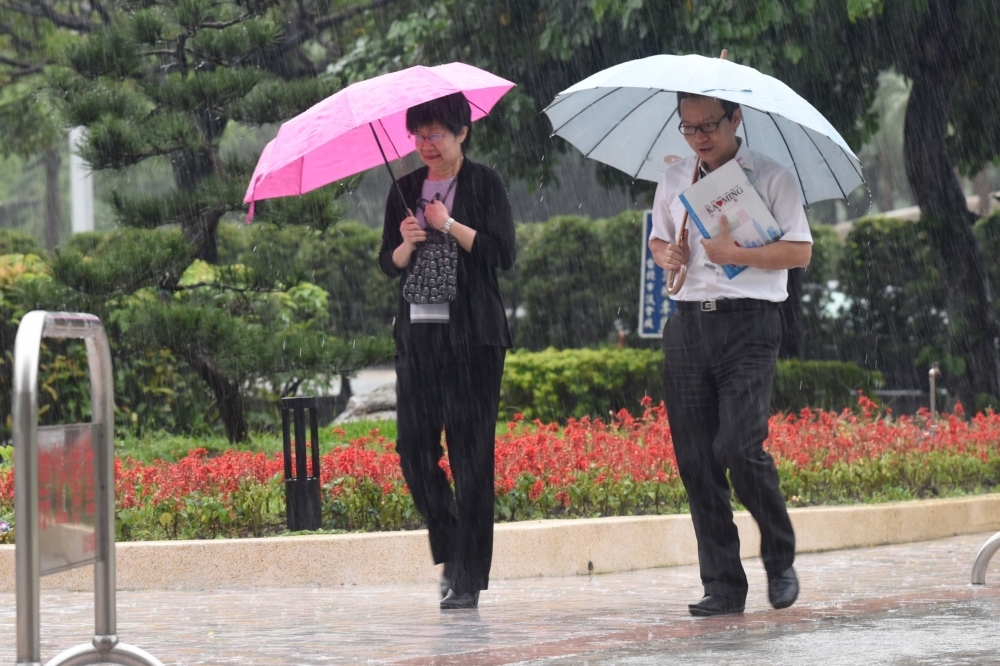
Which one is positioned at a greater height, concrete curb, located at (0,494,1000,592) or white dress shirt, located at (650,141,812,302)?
white dress shirt, located at (650,141,812,302)

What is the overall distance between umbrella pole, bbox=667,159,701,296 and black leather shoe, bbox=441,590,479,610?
1390mm

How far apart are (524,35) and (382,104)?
27.5 ft

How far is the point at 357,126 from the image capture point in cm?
559

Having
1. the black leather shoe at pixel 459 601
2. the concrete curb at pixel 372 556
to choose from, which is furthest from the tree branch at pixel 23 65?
the black leather shoe at pixel 459 601

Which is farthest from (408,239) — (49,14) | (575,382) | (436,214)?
(49,14)

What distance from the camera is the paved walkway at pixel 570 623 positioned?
14.4ft

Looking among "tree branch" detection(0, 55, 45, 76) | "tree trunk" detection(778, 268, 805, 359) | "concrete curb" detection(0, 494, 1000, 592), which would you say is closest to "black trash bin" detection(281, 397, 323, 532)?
"concrete curb" detection(0, 494, 1000, 592)

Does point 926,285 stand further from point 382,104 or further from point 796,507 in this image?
point 382,104

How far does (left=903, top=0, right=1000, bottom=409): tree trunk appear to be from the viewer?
48.7ft

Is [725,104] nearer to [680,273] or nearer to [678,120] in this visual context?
[680,273]

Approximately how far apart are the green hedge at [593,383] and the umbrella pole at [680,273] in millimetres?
8843

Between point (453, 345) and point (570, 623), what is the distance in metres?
1.12

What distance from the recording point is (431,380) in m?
5.63

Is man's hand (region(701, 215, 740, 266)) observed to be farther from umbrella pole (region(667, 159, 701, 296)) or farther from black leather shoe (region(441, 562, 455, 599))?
black leather shoe (region(441, 562, 455, 599))
